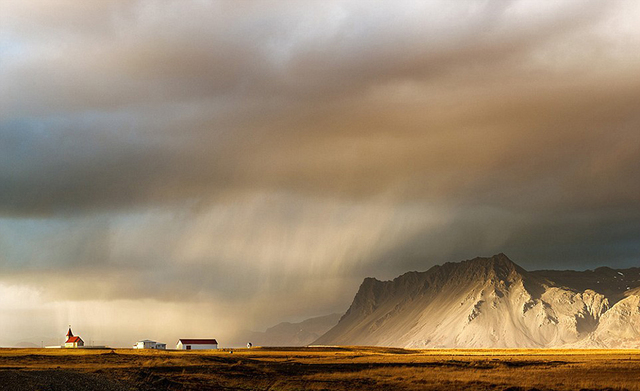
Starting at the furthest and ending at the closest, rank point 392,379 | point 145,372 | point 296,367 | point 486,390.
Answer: point 296,367 → point 145,372 → point 392,379 → point 486,390

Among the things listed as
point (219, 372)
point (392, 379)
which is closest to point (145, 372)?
point (219, 372)

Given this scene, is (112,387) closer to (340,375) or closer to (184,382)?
(184,382)

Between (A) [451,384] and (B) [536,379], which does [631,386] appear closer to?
(B) [536,379]

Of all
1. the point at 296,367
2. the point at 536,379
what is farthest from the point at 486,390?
the point at 296,367

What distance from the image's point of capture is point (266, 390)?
92.1m

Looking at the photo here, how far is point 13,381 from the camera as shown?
88.5 m

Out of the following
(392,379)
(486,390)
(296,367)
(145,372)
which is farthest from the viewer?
(296,367)

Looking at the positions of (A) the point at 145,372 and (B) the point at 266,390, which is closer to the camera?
(B) the point at 266,390

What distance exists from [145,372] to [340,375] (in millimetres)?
29138

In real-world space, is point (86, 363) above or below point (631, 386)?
above

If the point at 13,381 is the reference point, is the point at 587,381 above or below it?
below

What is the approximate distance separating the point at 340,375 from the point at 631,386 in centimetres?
4043

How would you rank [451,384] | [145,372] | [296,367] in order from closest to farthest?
1. [451,384]
2. [145,372]
3. [296,367]

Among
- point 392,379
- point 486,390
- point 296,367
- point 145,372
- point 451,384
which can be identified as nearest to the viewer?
point 486,390
